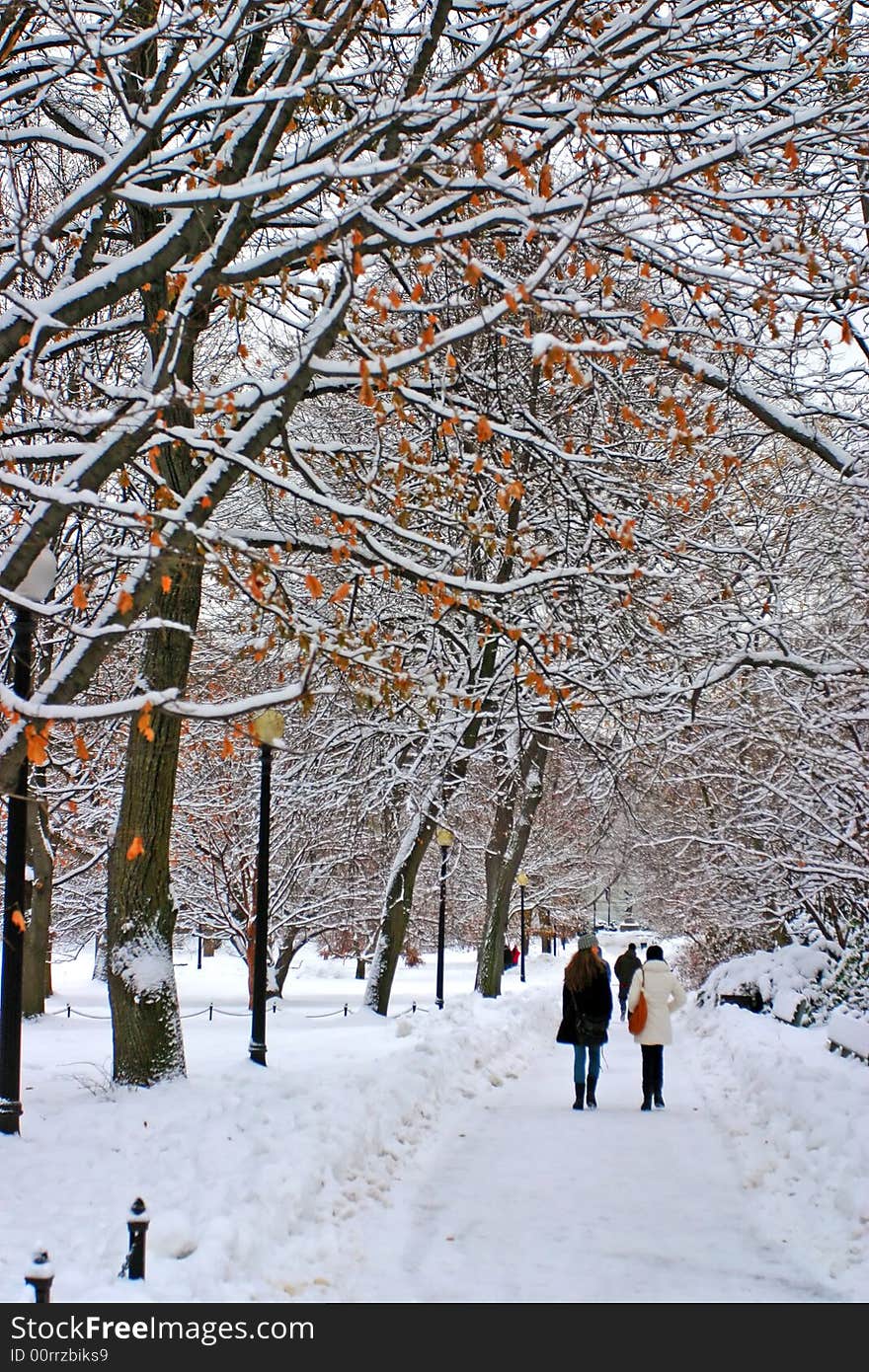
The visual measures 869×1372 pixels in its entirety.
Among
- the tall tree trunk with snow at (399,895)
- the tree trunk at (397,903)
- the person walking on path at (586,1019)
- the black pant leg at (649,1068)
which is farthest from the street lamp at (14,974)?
the tree trunk at (397,903)

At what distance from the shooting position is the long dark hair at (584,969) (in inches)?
523

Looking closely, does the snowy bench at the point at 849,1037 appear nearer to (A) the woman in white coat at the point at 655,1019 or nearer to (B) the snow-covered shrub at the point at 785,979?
(A) the woman in white coat at the point at 655,1019

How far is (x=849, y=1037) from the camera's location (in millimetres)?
13523

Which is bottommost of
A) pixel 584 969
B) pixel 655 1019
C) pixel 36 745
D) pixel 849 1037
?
pixel 849 1037

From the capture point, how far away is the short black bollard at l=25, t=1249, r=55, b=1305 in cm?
466

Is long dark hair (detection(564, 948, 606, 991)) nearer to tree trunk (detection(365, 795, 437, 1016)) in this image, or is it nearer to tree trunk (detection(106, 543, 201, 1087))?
tree trunk (detection(106, 543, 201, 1087))

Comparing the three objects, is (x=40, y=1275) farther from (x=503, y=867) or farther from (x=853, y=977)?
(x=503, y=867)

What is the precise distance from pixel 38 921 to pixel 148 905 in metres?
12.0

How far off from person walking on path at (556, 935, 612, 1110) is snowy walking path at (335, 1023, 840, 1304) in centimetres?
59

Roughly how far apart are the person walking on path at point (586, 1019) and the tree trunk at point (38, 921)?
987 cm

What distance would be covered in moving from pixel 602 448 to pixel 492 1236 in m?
6.55

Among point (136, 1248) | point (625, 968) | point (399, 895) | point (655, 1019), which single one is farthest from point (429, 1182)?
point (625, 968)
